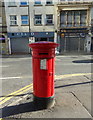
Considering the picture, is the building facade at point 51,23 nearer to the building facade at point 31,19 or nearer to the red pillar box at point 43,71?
the building facade at point 31,19

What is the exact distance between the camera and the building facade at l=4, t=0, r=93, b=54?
18812mm

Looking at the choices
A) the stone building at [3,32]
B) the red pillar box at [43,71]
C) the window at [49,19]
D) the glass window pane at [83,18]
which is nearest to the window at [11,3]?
the stone building at [3,32]

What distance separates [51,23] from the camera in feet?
63.3

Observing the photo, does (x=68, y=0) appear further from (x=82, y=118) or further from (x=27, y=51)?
(x=82, y=118)

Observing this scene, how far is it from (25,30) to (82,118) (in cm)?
1847

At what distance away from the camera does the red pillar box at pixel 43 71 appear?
266 cm

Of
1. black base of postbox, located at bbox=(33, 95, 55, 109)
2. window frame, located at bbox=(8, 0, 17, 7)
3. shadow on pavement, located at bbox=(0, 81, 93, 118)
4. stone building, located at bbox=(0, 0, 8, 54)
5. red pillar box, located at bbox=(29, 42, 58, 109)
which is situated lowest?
shadow on pavement, located at bbox=(0, 81, 93, 118)

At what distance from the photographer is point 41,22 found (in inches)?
757

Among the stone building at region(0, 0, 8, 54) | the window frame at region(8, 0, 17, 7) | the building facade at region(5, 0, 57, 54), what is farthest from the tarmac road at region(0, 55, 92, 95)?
the window frame at region(8, 0, 17, 7)

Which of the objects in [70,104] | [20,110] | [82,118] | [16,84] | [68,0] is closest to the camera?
[82,118]

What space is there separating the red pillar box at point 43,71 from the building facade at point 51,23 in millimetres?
16927

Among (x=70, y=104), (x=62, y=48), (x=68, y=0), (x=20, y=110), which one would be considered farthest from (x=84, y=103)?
(x=68, y=0)

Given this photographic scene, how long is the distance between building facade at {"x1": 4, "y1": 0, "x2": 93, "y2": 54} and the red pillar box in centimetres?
1693

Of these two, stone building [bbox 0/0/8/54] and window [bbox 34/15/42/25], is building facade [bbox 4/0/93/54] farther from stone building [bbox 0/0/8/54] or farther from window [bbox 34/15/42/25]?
stone building [bbox 0/0/8/54]
